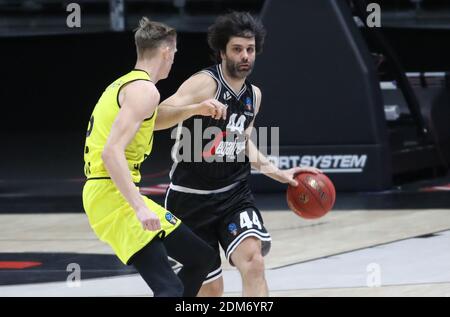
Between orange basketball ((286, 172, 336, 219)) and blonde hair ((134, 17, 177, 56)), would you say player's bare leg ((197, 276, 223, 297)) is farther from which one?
blonde hair ((134, 17, 177, 56))

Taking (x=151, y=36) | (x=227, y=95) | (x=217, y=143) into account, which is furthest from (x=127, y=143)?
(x=227, y=95)

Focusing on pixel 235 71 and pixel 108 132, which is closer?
pixel 108 132

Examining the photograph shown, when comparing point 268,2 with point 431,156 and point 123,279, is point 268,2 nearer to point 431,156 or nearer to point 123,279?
point 431,156

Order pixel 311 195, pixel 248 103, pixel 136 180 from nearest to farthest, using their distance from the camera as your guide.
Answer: pixel 136 180 < pixel 248 103 < pixel 311 195

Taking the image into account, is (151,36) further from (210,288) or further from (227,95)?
(210,288)

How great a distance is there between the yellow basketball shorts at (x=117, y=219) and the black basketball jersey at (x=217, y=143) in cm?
91

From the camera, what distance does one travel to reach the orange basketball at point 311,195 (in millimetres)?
7801

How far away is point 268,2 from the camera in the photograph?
1470cm

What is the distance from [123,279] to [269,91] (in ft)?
17.6

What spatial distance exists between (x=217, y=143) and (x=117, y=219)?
44.0 inches

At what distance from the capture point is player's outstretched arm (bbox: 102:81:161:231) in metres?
6.34

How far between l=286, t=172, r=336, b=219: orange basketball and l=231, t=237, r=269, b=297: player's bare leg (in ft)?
2.06

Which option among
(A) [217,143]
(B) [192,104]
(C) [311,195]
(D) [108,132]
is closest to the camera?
(D) [108,132]

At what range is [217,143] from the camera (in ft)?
24.7
